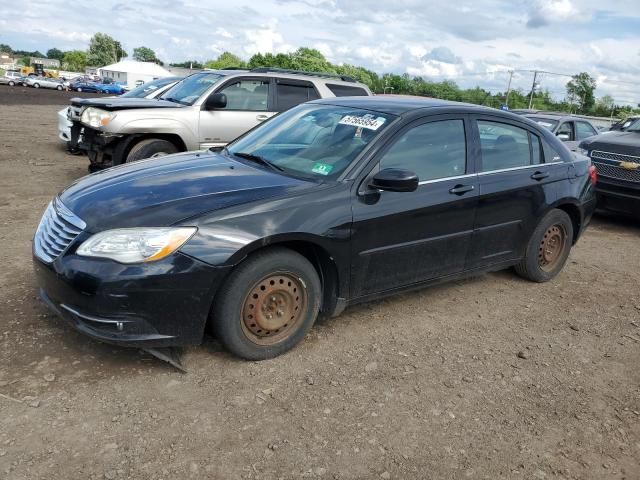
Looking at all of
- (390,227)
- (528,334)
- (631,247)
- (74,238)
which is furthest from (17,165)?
(631,247)

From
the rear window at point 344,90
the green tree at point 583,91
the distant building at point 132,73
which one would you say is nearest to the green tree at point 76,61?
the distant building at point 132,73

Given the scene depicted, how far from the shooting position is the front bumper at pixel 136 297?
315 centimetres

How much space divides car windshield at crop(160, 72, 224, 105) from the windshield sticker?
16.3 feet

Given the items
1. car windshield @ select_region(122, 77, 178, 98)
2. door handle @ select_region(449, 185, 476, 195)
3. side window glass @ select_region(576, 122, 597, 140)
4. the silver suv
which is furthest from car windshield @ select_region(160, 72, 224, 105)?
side window glass @ select_region(576, 122, 597, 140)

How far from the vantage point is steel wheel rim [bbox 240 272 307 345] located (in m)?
3.54

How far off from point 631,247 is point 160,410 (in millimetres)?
6573

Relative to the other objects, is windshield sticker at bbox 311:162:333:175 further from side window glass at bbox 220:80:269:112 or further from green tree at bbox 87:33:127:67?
green tree at bbox 87:33:127:67

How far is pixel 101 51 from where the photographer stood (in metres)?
127

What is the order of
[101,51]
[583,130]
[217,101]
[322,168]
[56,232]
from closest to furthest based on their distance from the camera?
[56,232], [322,168], [217,101], [583,130], [101,51]

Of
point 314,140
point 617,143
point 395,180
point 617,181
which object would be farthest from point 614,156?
point 395,180

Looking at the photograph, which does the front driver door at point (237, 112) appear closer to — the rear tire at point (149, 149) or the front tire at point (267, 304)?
the rear tire at point (149, 149)

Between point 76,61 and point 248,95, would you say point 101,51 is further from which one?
point 248,95

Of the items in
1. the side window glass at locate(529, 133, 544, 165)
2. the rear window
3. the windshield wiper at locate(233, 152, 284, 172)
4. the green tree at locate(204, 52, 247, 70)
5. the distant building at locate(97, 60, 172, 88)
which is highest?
the green tree at locate(204, 52, 247, 70)

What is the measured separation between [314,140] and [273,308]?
54.9 inches
